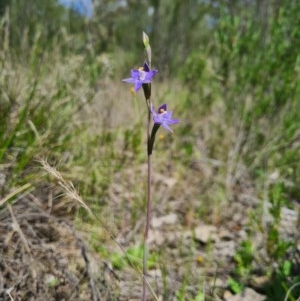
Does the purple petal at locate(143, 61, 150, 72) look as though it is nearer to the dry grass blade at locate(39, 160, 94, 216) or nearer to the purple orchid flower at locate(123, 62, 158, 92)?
the purple orchid flower at locate(123, 62, 158, 92)

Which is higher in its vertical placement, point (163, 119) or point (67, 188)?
point (163, 119)

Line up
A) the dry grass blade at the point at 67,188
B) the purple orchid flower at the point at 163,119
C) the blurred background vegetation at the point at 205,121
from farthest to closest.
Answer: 1. the blurred background vegetation at the point at 205,121
2. the purple orchid flower at the point at 163,119
3. the dry grass blade at the point at 67,188

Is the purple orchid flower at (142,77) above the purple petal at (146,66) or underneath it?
underneath

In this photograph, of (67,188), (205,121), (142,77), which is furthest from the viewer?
(205,121)

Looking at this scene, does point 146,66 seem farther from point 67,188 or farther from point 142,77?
point 67,188

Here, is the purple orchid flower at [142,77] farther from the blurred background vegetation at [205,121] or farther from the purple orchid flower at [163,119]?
the blurred background vegetation at [205,121]

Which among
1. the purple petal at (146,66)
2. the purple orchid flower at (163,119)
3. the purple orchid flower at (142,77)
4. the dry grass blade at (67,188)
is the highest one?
the purple petal at (146,66)

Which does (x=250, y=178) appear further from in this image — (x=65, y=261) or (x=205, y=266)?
(x=65, y=261)

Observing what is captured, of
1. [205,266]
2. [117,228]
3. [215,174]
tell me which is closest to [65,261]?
[117,228]

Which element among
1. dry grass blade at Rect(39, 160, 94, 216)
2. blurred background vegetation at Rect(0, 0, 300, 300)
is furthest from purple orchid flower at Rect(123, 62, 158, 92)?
Answer: blurred background vegetation at Rect(0, 0, 300, 300)

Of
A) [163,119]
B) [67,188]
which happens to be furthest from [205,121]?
[67,188]

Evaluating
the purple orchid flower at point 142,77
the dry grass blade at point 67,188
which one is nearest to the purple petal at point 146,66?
the purple orchid flower at point 142,77

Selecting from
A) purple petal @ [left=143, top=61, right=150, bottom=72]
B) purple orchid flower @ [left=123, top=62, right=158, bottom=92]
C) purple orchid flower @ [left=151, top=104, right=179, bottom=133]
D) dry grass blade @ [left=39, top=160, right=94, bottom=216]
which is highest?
purple petal @ [left=143, top=61, right=150, bottom=72]
